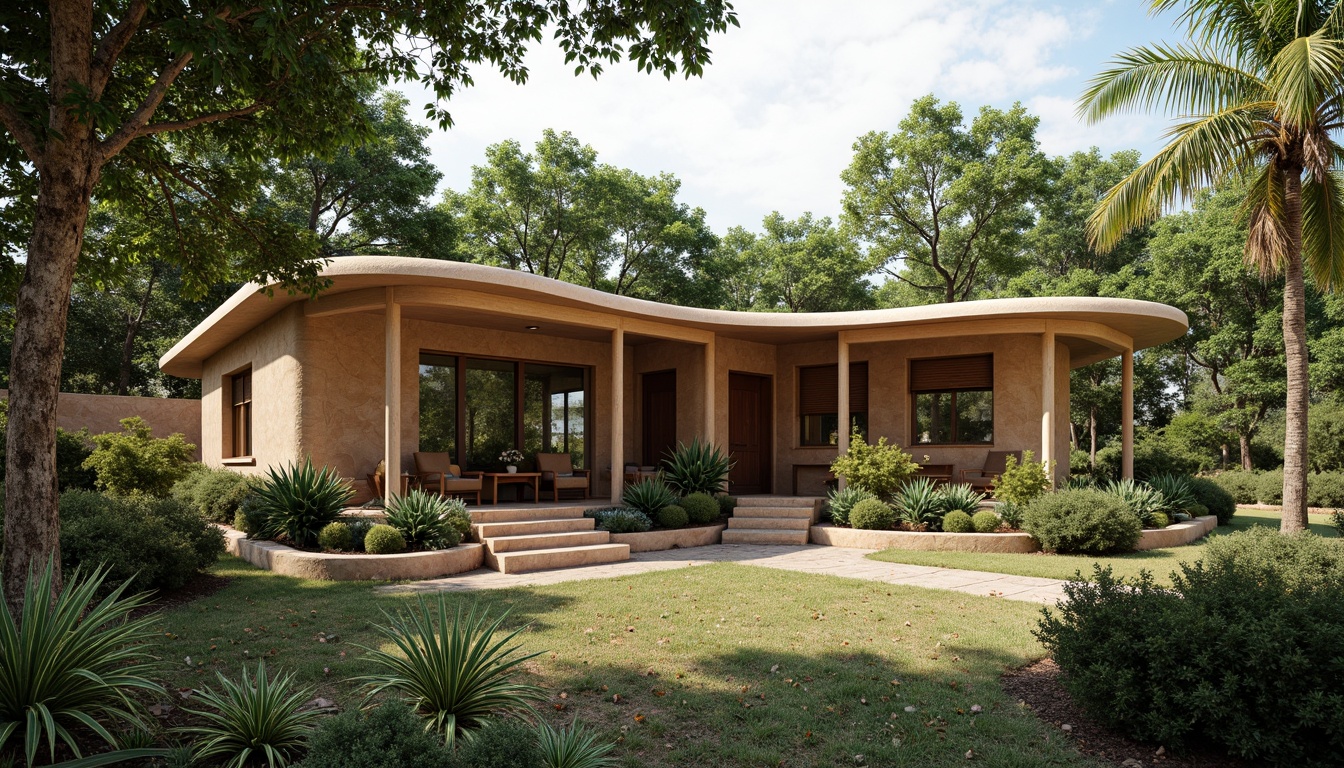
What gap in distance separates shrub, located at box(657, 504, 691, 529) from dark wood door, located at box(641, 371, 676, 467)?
372 centimetres

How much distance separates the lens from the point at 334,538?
8.79 m

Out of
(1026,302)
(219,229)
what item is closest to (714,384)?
(1026,302)

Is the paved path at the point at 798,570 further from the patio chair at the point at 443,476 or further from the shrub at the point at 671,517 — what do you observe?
the patio chair at the point at 443,476

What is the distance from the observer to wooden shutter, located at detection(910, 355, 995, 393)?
46.9 ft

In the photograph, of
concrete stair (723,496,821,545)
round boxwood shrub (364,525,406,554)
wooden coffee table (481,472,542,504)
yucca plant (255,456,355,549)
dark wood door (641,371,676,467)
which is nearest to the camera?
round boxwood shrub (364,525,406,554)

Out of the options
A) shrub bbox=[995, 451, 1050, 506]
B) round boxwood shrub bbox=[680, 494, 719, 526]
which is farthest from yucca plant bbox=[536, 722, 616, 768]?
shrub bbox=[995, 451, 1050, 506]

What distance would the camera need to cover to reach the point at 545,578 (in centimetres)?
867

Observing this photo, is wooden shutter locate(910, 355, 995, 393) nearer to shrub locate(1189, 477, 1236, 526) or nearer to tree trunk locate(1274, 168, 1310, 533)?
shrub locate(1189, 477, 1236, 526)

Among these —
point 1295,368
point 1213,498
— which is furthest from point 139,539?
point 1213,498

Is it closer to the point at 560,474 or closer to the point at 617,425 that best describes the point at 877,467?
the point at 617,425

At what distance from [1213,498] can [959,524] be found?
22.2ft

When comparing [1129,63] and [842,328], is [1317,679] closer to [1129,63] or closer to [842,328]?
[1129,63]

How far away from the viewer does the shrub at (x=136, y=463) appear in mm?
11375

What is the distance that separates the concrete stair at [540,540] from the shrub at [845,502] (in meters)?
3.77
